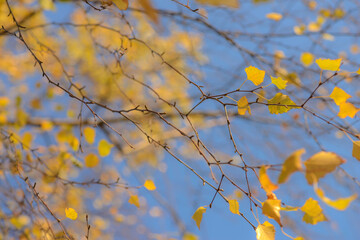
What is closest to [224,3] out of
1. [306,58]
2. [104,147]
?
[104,147]

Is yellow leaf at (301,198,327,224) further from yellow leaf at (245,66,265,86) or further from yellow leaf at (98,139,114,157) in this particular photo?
yellow leaf at (98,139,114,157)

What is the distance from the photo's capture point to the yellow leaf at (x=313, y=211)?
0.66 m

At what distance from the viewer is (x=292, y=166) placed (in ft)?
1.72

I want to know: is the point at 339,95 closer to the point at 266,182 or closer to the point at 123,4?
the point at 266,182

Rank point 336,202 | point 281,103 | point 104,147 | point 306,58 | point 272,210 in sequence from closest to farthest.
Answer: point 336,202 < point 272,210 < point 281,103 < point 104,147 < point 306,58

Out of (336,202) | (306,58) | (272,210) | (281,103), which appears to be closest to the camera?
(336,202)

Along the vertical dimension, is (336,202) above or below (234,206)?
below

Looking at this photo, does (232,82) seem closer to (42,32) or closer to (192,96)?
(192,96)

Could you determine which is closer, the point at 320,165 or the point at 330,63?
the point at 320,165

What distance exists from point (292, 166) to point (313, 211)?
0.22m

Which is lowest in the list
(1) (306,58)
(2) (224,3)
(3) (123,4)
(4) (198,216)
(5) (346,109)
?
(4) (198,216)

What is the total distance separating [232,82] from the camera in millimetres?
2049

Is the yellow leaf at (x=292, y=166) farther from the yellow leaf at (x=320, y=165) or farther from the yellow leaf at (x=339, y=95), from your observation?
the yellow leaf at (x=339, y=95)

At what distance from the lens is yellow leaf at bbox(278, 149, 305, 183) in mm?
519
